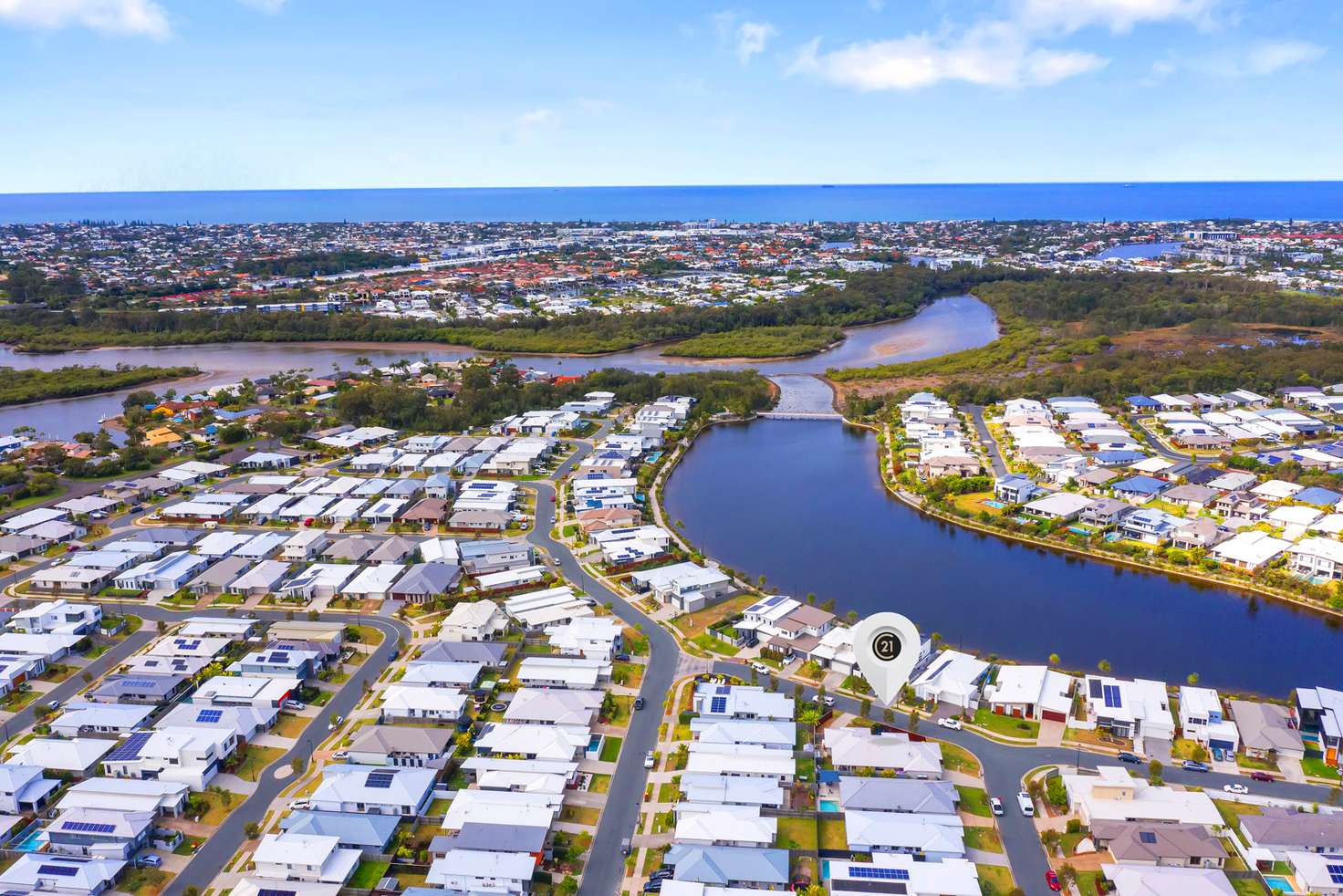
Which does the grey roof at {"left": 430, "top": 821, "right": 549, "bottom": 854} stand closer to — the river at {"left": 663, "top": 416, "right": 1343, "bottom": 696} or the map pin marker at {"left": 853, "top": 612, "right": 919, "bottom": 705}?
the map pin marker at {"left": 853, "top": 612, "right": 919, "bottom": 705}

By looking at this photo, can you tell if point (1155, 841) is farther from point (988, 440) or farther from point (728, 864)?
point (988, 440)

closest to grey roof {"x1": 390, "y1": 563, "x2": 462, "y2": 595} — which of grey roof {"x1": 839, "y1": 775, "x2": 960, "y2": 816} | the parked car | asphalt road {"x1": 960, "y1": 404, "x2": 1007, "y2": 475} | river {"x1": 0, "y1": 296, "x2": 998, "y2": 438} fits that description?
grey roof {"x1": 839, "y1": 775, "x2": 960, "y2": 816}

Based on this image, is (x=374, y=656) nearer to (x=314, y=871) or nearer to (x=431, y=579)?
(x=431, y=579)

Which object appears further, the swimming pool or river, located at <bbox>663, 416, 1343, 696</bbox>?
river, located at <bbox>663, 416, 1343, 696</bbox>

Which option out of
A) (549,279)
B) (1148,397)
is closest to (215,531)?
(1148,397)

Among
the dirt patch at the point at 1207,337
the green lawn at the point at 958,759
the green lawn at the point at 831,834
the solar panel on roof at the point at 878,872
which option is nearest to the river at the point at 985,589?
the green lawn at the point at 958,759

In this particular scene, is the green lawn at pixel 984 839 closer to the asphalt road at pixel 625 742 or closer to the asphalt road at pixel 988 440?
the asphalt road at pixel 625 742
